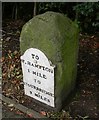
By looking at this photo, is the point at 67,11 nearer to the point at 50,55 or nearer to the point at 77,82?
the point at 77,82

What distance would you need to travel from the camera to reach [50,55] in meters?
3.38

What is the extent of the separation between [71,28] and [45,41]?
16.0 inches

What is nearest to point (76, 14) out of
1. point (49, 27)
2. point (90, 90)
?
point (90, 90)

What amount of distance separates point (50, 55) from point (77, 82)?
111cm

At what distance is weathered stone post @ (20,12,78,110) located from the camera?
3.32 metres

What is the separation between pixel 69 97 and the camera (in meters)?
3.99

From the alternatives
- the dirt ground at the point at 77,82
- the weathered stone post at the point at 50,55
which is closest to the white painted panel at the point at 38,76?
the weathered stone post at the point at 50,55

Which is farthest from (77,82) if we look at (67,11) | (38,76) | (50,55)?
(67,11)

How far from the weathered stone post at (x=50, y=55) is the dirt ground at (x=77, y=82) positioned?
19 centimetres

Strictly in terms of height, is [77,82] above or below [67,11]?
below

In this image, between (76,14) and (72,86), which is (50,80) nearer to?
(72,86)

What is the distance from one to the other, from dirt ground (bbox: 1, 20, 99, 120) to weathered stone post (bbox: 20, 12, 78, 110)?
19 cm

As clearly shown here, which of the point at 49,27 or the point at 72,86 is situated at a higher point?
the point at 49,27

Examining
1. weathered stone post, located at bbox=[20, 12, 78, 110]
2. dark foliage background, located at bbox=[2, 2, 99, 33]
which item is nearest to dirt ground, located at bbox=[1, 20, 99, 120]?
weathered stone post, located at bbox=[20, 12, 78, 110]
